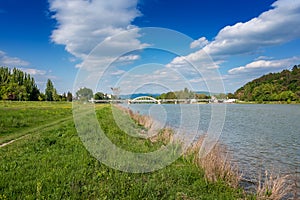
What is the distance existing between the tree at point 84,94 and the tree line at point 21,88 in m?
56.9

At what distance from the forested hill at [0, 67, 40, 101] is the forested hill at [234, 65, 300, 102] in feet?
342

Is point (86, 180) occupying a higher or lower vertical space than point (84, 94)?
lower

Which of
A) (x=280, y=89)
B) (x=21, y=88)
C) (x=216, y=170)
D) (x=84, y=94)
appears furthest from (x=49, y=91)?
(x=280, y=89)

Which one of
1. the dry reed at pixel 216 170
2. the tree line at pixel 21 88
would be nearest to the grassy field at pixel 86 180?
the dry reed at pixel 216 170

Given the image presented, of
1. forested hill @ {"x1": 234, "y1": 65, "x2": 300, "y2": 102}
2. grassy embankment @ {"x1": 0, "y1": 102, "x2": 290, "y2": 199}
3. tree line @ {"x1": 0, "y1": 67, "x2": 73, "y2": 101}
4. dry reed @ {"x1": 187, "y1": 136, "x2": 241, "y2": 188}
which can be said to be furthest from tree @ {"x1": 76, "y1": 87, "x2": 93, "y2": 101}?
forested hill @ {"x1": 234, "y1": 65, "x2": 300, "y2": 102}

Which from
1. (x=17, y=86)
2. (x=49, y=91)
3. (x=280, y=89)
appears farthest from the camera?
(x=280, y=89)

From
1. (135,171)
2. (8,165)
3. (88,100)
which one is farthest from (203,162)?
(88,100)

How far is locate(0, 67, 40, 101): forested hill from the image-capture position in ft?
257

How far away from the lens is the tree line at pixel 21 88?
78875 mm

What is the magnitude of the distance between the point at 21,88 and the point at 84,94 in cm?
7591

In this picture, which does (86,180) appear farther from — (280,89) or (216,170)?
(280,89)

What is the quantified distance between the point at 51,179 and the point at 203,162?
5.70 m

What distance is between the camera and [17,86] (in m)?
81.7

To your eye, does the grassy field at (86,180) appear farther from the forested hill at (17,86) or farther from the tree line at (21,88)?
the forested hill at (17,86)
